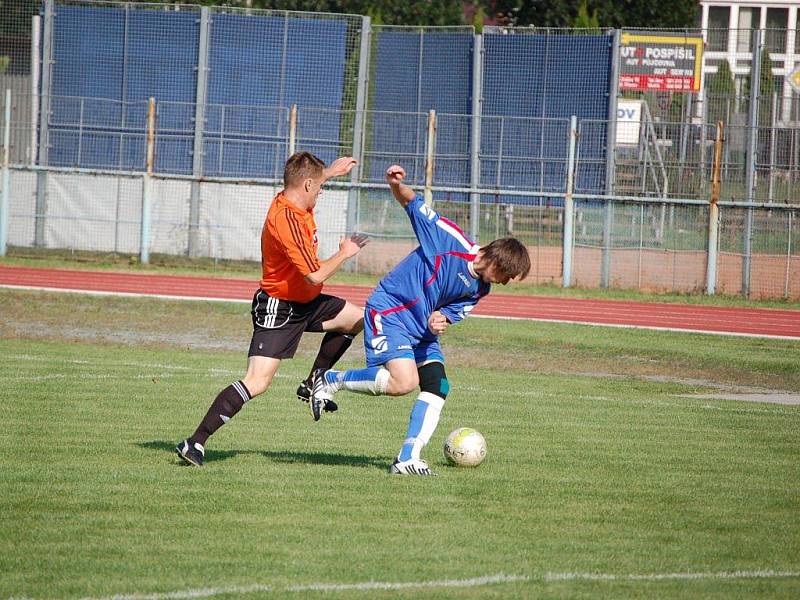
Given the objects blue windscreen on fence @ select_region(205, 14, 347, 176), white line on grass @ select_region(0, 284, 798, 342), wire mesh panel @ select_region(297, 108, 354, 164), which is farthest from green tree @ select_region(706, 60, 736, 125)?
blue windscreen on fence @ select_region(205, 14, 347, 176)

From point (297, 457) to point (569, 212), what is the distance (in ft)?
56.9

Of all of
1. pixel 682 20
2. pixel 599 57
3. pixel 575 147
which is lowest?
pixel 575 147

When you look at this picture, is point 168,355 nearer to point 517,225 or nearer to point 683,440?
point 683,440

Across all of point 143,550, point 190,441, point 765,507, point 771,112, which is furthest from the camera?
point 771,112

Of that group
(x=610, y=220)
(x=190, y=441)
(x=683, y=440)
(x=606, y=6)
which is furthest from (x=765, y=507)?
(x=606, y=6)

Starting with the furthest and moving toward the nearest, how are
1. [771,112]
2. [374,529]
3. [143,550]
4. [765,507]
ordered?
[771,112] → [765,507] → [374,529] → [143,550]

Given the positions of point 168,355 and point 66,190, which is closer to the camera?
point 168,355

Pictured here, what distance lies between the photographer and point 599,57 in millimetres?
28031

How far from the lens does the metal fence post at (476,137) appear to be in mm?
25766

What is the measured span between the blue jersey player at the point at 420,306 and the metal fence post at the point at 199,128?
19.7 meters

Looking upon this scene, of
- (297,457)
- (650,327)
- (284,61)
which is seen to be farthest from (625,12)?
(297,457)

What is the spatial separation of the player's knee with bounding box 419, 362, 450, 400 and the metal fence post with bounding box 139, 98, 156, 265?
1914cm

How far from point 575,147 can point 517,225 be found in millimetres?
2156

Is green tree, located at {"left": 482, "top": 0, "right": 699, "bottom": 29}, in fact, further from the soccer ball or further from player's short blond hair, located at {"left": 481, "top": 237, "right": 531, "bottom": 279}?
player's short blond hair, located at {"left": 481, "top": 237, "right": 531, "bottom": 279}
